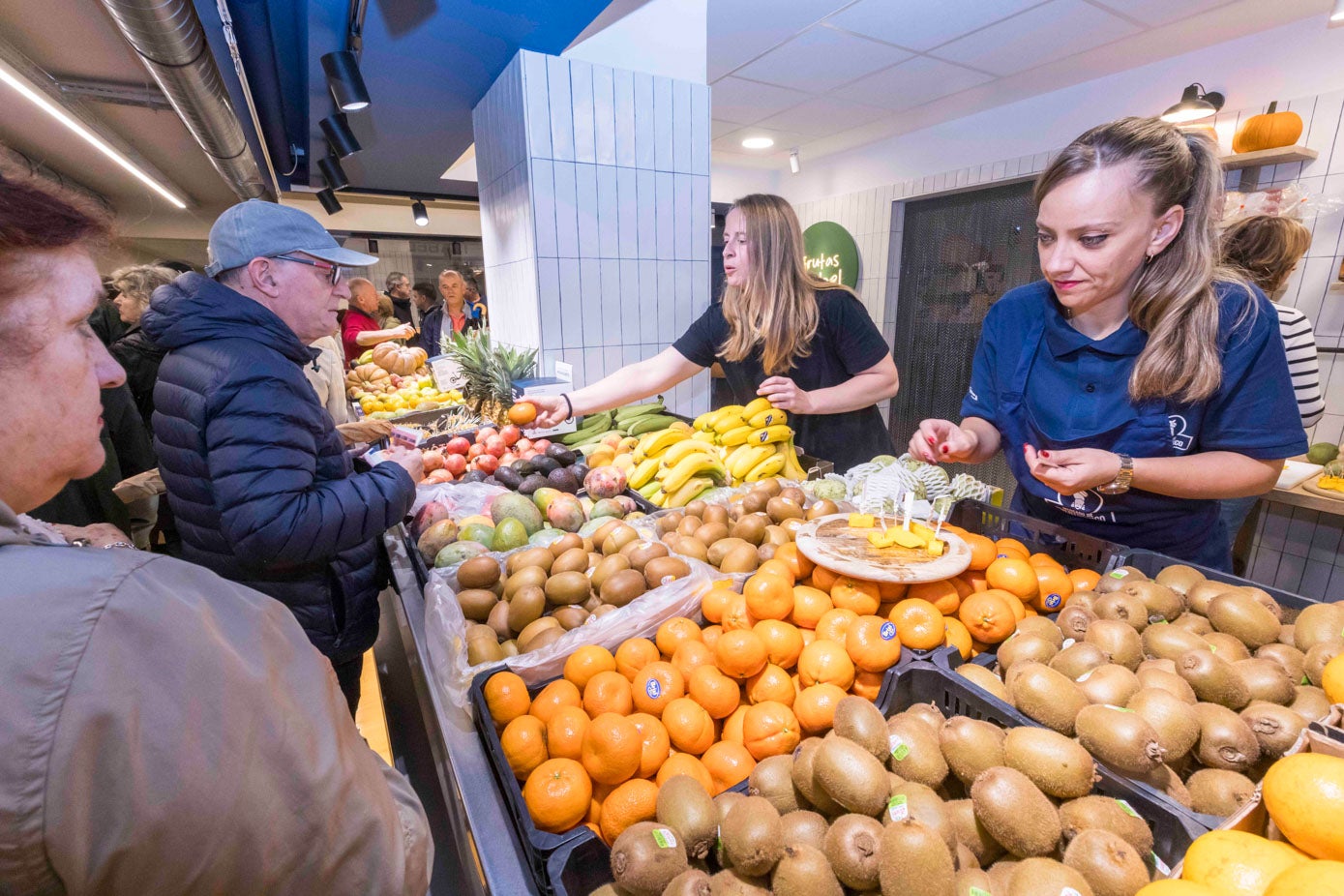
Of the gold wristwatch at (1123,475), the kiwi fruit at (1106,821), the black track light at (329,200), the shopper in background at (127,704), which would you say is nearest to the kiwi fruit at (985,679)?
the kiwi fruit at (1106,821)

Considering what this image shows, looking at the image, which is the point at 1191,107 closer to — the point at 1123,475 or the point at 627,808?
the point at 1123,475

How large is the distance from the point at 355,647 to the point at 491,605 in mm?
749

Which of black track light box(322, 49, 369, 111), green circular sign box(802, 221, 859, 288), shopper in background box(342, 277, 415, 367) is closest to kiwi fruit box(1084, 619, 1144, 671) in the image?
black track light box(322, 49, 369, 111)

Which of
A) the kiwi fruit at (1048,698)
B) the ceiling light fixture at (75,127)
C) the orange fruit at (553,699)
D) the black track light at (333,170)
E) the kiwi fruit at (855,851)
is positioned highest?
the ceiling light fixture at (75,127)

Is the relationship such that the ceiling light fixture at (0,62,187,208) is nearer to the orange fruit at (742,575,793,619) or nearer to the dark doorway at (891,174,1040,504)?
the orange fruit at (742,575,793,619)

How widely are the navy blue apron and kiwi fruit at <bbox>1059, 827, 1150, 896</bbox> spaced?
3.71 ft

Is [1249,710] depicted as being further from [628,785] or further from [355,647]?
[355,647]

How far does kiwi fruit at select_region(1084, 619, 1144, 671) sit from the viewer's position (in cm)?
105

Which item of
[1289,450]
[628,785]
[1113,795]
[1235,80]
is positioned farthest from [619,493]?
[1235,80]

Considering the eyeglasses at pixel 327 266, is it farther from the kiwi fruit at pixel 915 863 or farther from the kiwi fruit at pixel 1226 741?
the kiwi fruit at pixel 1226 741

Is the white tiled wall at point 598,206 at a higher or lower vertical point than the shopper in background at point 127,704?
higher

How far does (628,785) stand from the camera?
38.7 inches

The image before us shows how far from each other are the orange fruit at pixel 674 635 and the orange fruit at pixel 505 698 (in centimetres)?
30

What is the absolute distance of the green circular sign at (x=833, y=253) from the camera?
7.23m
